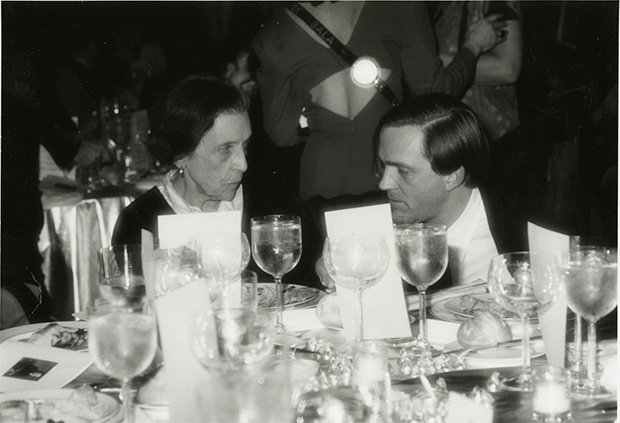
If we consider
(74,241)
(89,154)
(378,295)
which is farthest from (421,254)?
(89,154)

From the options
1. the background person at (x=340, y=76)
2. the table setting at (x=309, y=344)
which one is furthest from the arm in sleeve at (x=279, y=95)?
the table setting at (x=309, y=344)

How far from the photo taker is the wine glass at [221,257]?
3.88 ft

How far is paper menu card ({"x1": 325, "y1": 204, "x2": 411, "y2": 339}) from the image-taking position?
1.13 metres

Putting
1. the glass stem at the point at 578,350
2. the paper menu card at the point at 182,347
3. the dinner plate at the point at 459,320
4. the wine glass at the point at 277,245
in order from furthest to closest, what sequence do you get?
the wine glass at the point at 277,245 → the dinner plate at the point at 459,320 → the glass stem at the point at 578,350 → the paper menu card at the point at 182,347

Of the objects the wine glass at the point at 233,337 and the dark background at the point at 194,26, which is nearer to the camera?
the wine glass at the point at 233,337

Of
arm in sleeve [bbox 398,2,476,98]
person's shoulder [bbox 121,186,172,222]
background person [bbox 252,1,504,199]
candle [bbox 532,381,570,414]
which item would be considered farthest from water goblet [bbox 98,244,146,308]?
arm in sleeve [bbox 398,2,476,98]

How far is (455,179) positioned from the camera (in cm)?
219

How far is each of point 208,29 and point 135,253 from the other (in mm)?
3426

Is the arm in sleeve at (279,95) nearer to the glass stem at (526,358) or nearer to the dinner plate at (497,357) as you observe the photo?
the dinner plate at (497,357)

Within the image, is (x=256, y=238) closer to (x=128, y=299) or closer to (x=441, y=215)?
(x=128, y=299)

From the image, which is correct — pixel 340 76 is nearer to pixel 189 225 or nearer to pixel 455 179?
pixel 455 179

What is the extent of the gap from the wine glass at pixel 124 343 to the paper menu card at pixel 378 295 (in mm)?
384

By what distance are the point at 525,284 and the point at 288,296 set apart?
25.0 inches

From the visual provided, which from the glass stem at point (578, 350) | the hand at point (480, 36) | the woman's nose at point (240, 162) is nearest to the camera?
the glass stem at point (578, 350)
